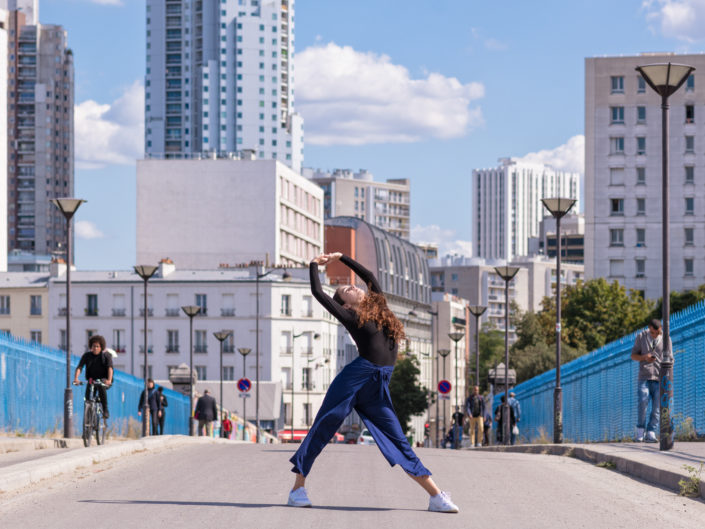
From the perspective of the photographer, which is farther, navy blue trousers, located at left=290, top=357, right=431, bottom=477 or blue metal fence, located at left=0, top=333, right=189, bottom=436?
blue metal fence, located at left=0, top=333, right=189, bottom=436

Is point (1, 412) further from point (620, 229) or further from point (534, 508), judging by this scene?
point (620, 229)

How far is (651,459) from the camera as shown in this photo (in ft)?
44.9

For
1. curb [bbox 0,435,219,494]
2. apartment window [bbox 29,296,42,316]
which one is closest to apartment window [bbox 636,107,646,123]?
apartment window [bbox 29,296,42,316]

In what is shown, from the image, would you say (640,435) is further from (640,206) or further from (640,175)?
(640,206)

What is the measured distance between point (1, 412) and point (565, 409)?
1404 cm

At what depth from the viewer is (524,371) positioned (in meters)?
73.4

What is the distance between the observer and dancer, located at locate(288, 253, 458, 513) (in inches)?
372

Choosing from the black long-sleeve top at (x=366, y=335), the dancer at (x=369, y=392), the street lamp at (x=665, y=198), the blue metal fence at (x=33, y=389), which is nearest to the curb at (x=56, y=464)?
the dancer at (x=369, y=392)

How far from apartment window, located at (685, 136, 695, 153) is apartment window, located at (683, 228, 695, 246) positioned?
6.63 meters

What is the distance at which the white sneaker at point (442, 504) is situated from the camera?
31.0ft

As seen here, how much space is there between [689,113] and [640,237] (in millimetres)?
11067

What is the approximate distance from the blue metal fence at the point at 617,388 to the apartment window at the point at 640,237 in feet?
235

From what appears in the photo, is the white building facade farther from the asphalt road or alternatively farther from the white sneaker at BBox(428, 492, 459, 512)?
the white sneaker at BBox(428, 492, 459, 512)

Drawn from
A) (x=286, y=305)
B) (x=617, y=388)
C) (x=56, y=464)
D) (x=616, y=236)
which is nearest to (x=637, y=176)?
(x=616, y=236)
